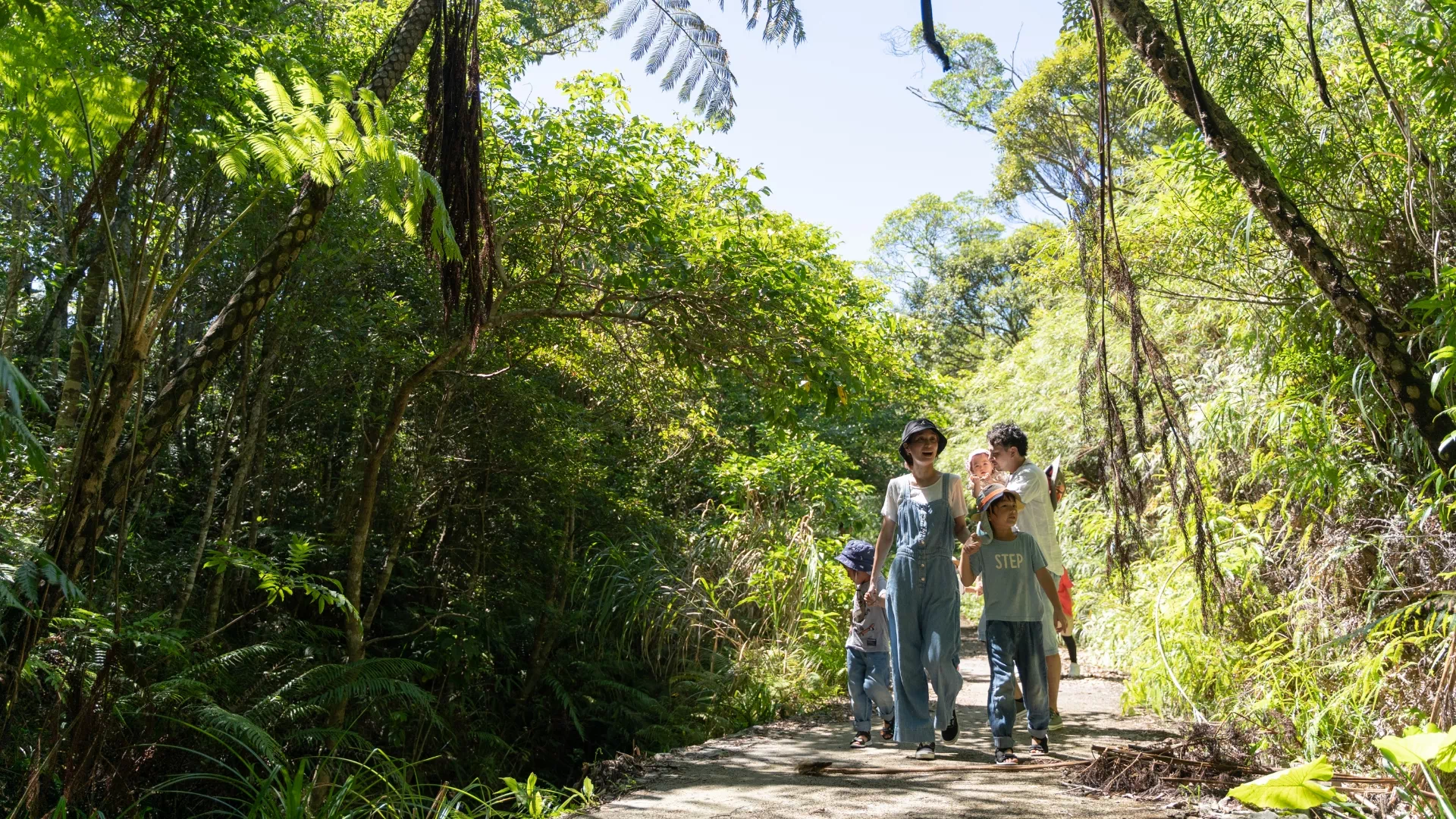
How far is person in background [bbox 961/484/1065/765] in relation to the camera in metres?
5.27

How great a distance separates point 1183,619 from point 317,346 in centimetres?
738

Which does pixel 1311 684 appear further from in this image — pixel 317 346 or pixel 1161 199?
pixel 317 346

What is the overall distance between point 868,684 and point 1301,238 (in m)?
3.57

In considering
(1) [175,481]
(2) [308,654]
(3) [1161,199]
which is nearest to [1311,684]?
(3) [1161,199]

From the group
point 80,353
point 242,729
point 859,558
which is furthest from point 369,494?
point 859,558

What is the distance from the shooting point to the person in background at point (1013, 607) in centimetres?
527

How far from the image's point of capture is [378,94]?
5.41 m

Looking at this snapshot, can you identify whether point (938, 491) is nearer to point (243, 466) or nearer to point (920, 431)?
point (920, 431)

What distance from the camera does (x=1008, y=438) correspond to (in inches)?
233

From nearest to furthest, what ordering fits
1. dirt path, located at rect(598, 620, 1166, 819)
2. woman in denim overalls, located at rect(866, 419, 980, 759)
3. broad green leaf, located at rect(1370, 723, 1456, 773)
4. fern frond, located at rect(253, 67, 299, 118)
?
1. broad green leaf, located at rect(1370, 723, 1456, 773)
2. fern frond, located at rect(253, 67, 299, 118)
3. dirt path, located at rect(598, 620, 1166, 819)
4. woman in denim overalls, located at rect(866, 419, 980, 759)

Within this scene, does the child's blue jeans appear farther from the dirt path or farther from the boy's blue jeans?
the boy's blue jeans

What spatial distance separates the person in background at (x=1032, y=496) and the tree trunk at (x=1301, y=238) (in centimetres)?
186

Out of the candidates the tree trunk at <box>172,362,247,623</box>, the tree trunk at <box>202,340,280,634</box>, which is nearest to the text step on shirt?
the tree trunk at <box>172,362,247,623</box>

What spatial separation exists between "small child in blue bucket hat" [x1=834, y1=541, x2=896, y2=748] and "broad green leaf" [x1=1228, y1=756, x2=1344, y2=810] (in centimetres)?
373
